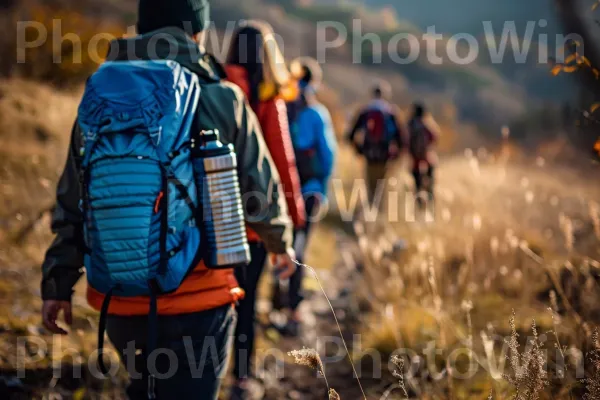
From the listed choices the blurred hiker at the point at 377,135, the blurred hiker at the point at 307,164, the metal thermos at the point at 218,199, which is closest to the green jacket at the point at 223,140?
the metal thermos at the point at 218,199

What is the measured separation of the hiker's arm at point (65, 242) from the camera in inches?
83.0

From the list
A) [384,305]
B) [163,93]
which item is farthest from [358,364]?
[163,93]

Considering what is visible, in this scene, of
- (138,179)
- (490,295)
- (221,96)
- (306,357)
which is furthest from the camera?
(490,295)

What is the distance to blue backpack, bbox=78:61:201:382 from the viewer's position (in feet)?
5.88

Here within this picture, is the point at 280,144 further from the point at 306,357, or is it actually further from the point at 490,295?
the point at 490,295

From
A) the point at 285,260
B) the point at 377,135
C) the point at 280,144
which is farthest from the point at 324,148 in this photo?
the point at 377,135

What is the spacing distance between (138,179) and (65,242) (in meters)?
0.55

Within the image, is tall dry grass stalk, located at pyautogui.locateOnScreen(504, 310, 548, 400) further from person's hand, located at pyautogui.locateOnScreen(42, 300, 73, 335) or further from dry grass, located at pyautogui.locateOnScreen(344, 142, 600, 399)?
person's hand, located at pyautogui.locateOnScreen(42, 300, 73, 335)

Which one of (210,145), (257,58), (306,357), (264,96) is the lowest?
(306,357)

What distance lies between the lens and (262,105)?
134 inches

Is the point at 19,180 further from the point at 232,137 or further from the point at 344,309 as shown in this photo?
the point at 232,137

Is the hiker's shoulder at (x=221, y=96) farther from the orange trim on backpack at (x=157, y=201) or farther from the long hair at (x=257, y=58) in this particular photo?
the long hair at (x=257, y=58)

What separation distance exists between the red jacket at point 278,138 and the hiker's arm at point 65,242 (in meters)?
1.39

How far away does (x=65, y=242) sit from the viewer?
212cm
